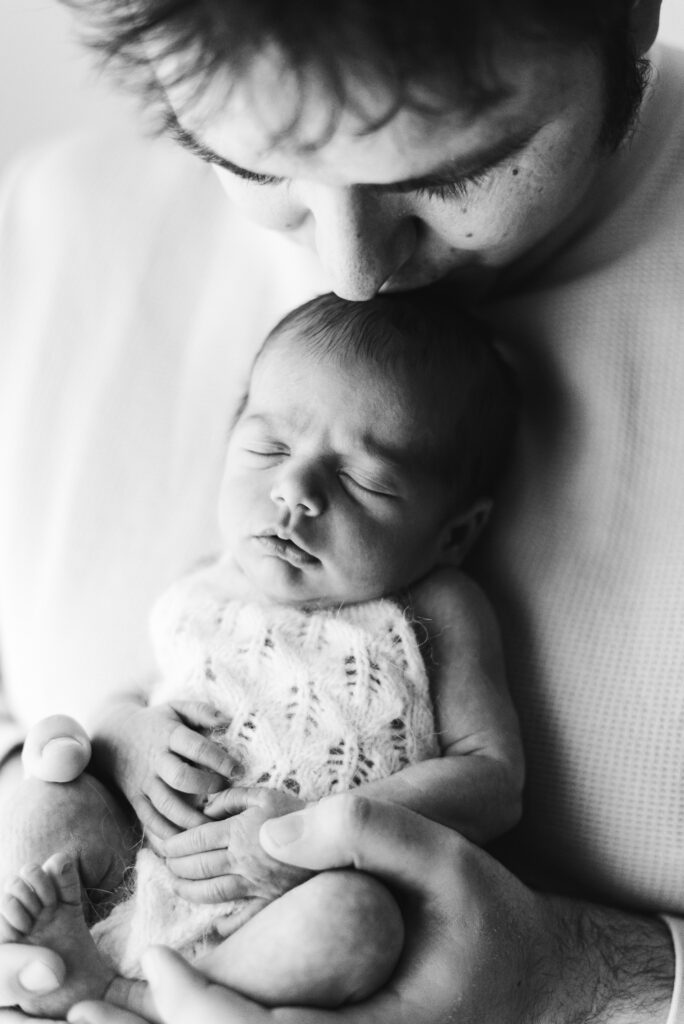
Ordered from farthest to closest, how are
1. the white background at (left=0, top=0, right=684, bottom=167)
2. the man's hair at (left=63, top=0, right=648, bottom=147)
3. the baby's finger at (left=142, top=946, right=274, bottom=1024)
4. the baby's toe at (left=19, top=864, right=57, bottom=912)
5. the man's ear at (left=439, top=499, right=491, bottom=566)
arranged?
the white background at (left=0, top=0, right=684, bottom=167)
the man's ear at (left=439, top=499, right=491, bottom=566)
the baby's toe at (left=19, top=864, right=57, bottom=912)
the baby's finger at (left=142, top=946, right=274, bottom=1024)
the man's hair at (left=63, top=0, right=648, bottom=147)

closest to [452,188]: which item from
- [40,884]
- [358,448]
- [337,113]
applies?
[337,113]

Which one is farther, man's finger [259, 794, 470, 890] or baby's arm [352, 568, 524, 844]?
baby's arm [352, 568, 524, 844]

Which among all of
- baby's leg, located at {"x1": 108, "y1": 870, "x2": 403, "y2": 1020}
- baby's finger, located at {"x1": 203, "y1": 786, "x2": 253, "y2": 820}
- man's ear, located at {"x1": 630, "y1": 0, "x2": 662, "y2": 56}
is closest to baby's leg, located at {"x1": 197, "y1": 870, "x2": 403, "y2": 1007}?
baby's leg, located at {"x1": 108, "y1": 870, "x2": 403, "y2": 1020}

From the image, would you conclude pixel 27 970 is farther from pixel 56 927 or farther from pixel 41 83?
pixel 41 83

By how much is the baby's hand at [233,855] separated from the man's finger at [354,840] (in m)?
0.04

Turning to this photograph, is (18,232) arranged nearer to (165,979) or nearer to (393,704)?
(393,704)

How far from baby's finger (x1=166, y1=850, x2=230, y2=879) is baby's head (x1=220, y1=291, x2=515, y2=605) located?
0.28m

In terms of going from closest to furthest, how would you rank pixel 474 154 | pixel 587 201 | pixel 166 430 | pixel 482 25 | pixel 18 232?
pixel 482 25 < pixel 474 154 < pixel 587 201 < pixel 166 430 < pixel 18 232

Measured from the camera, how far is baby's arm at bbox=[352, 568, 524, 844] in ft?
3.42

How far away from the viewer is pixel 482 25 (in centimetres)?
80

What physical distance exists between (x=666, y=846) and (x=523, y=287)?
2.25 feet

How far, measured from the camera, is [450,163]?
91cm

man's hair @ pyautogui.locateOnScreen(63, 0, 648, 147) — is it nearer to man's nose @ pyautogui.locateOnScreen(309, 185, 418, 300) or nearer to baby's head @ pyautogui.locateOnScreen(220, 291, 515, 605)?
man's nose @ pyautogui.locateOnScreen(309, 185, 418, 300)

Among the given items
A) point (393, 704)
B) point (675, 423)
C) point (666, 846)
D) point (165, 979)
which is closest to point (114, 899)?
point (165, 979)
